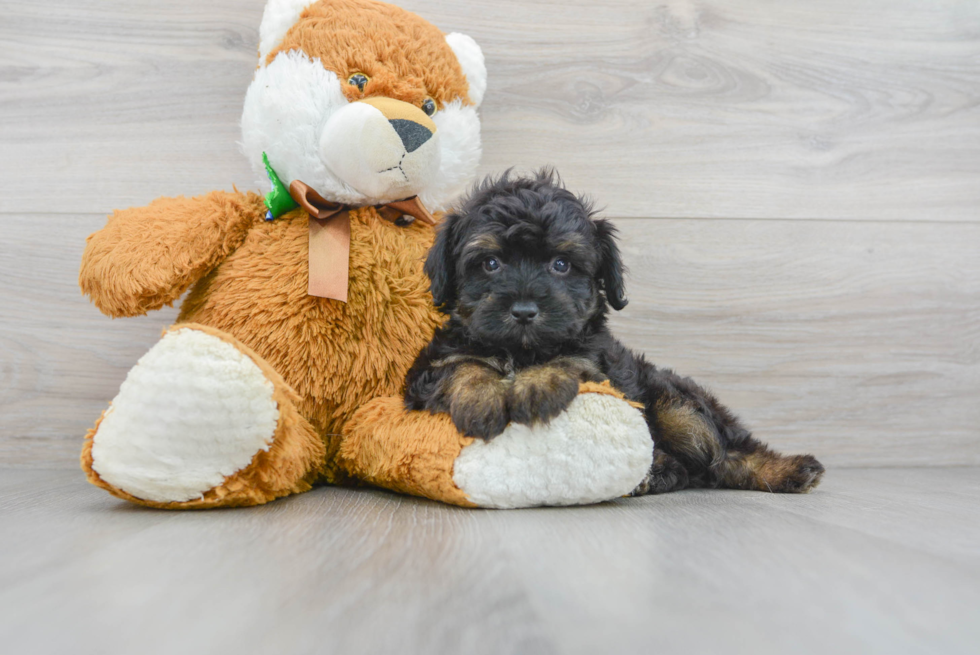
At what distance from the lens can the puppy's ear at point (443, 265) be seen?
163 cm

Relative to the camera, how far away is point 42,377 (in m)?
2.13

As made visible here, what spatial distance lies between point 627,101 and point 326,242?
3.93 ft

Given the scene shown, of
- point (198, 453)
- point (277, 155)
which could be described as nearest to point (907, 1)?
point (277, 155)

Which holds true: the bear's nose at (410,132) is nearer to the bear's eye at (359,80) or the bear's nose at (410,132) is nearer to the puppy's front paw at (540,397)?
the bear's eye at (359,80)

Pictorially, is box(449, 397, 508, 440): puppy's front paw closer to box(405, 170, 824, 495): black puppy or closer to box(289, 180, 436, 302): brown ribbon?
box(405, 170, 824, 495): black puppy

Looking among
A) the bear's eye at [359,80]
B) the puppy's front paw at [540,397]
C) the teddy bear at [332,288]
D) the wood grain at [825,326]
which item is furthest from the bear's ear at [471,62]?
the puppy's front paw at [540,397]

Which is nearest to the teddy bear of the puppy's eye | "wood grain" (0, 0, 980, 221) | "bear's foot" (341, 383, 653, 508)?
"bear's foot" (341, 383, 653, 508)

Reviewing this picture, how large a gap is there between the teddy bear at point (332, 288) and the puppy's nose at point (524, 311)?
0.20m

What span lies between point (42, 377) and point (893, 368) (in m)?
2.82

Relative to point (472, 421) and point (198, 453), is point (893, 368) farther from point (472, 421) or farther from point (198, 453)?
point (198, 453)

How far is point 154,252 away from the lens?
1612mm

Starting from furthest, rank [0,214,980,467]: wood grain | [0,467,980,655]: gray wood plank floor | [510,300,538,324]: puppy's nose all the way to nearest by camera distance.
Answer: [0,214,980,467]: wood grain, [510,300,538,324]: puppy's nose, [0,467,980,655]: gray wood plank floor

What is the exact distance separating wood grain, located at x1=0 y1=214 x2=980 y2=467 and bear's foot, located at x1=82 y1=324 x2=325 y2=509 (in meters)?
1.27

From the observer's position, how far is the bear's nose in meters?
1.62
